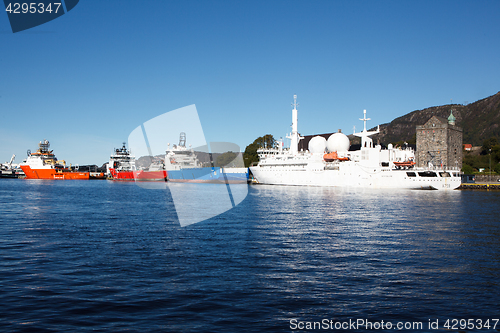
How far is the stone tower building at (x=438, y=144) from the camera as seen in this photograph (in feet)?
319

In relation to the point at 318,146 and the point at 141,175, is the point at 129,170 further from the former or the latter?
the point at 318,146

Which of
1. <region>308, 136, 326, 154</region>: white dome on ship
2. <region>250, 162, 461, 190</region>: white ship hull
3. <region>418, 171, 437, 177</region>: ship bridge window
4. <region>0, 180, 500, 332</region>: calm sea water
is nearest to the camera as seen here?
<region>0, 180, 500, 332</region>: calm sea water

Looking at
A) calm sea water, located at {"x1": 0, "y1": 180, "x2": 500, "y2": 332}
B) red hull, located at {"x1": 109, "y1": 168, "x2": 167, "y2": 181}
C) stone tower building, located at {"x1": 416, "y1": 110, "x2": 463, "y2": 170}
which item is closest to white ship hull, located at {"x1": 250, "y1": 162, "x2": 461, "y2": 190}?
stone tower building, located at {"x1": 416, "y1": 110, "x2": 463, "y2": 170}

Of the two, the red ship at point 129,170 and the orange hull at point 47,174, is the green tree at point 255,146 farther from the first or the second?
the orange hull at point 47,174

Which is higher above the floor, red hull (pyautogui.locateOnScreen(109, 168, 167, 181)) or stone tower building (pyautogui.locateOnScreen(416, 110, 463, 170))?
stone tower building (pyautogui.locateOnScreen(416, 110, 463, 170))

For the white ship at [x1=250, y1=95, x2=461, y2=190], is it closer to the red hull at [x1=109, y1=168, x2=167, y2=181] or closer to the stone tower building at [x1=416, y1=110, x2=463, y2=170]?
the stone tower building at [x1=416, y1=110, x2=463, y2=170]

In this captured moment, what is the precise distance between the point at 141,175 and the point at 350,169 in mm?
69269

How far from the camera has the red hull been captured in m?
115

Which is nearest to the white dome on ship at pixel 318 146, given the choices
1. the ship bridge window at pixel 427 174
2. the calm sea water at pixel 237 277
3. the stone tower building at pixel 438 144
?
the stone tower building at pixel 438 144

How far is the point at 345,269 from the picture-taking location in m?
11.9

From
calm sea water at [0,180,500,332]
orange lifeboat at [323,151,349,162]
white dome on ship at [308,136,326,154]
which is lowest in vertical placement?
calm sea water at [0,180,500,332]

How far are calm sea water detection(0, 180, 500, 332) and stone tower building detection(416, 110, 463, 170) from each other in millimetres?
86267

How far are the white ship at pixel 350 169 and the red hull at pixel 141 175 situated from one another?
37.8 meters

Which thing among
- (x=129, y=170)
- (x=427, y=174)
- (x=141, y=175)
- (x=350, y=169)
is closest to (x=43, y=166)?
(x=129, y=170)
